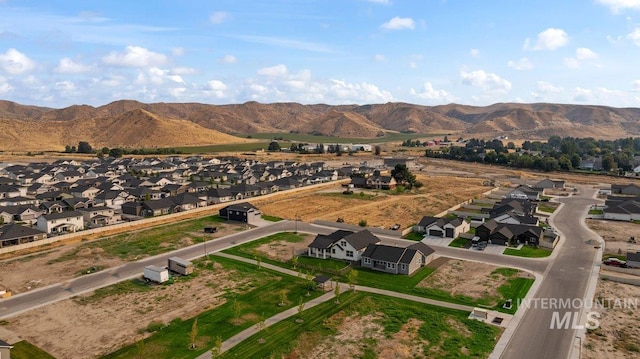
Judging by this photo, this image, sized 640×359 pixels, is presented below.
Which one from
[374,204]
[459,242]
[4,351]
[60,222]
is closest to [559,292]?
[459,242]

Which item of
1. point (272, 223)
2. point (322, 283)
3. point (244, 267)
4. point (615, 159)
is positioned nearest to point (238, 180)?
point (272, 223)

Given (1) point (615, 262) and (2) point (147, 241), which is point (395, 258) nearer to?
(1) point (615, 262)

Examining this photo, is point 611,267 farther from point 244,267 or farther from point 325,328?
point 244,267

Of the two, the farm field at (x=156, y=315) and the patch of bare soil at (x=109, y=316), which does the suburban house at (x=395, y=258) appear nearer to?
the farm field at (x=156, y=315)

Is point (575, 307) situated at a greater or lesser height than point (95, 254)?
lesser

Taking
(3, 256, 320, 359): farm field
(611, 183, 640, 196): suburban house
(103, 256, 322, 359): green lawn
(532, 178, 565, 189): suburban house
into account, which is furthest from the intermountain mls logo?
(611, 183, 640, 196): suburban house

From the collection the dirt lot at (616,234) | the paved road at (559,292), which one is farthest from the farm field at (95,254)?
the dirt lot at (616,234)

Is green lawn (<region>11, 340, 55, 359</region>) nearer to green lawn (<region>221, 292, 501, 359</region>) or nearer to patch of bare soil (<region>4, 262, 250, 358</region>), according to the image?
patch of bare soil (<region>4, 262, 250, 358</region>)
